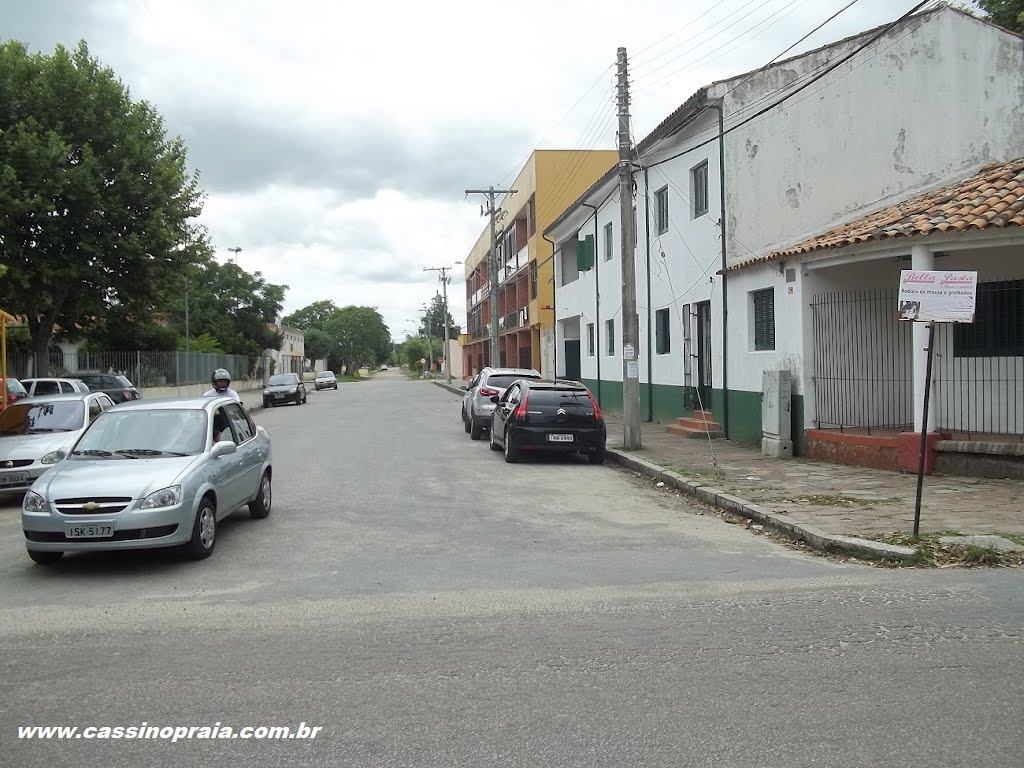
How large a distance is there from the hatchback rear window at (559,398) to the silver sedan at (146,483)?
265 inches

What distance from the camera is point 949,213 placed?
1224 centimetres

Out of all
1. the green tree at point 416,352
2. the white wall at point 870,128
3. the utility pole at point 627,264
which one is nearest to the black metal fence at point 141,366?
the utility pole at point 627,264

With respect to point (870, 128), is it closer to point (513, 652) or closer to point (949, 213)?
point (949, 213)

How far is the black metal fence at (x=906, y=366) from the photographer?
12.8 metres

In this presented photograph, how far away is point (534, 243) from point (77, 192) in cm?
2129

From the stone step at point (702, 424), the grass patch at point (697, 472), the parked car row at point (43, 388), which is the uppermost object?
the parked car row at point (43, 388)

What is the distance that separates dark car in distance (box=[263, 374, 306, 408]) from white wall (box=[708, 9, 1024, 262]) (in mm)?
26022

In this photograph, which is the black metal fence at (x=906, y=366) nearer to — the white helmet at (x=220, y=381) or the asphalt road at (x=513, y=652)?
the asphalt road at (x=513, y=652)

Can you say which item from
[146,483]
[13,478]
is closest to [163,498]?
[146,483]

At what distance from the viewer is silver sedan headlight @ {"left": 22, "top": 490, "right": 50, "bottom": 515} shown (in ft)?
23.7

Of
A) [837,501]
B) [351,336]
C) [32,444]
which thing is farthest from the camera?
[351,336]

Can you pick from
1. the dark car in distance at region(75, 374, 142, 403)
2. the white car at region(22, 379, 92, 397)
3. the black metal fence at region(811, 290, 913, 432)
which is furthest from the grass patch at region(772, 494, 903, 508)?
the dark car in distance at region(75, 374, 142, 403)

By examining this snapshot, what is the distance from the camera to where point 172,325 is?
162ft

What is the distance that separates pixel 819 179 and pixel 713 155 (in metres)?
2.28
